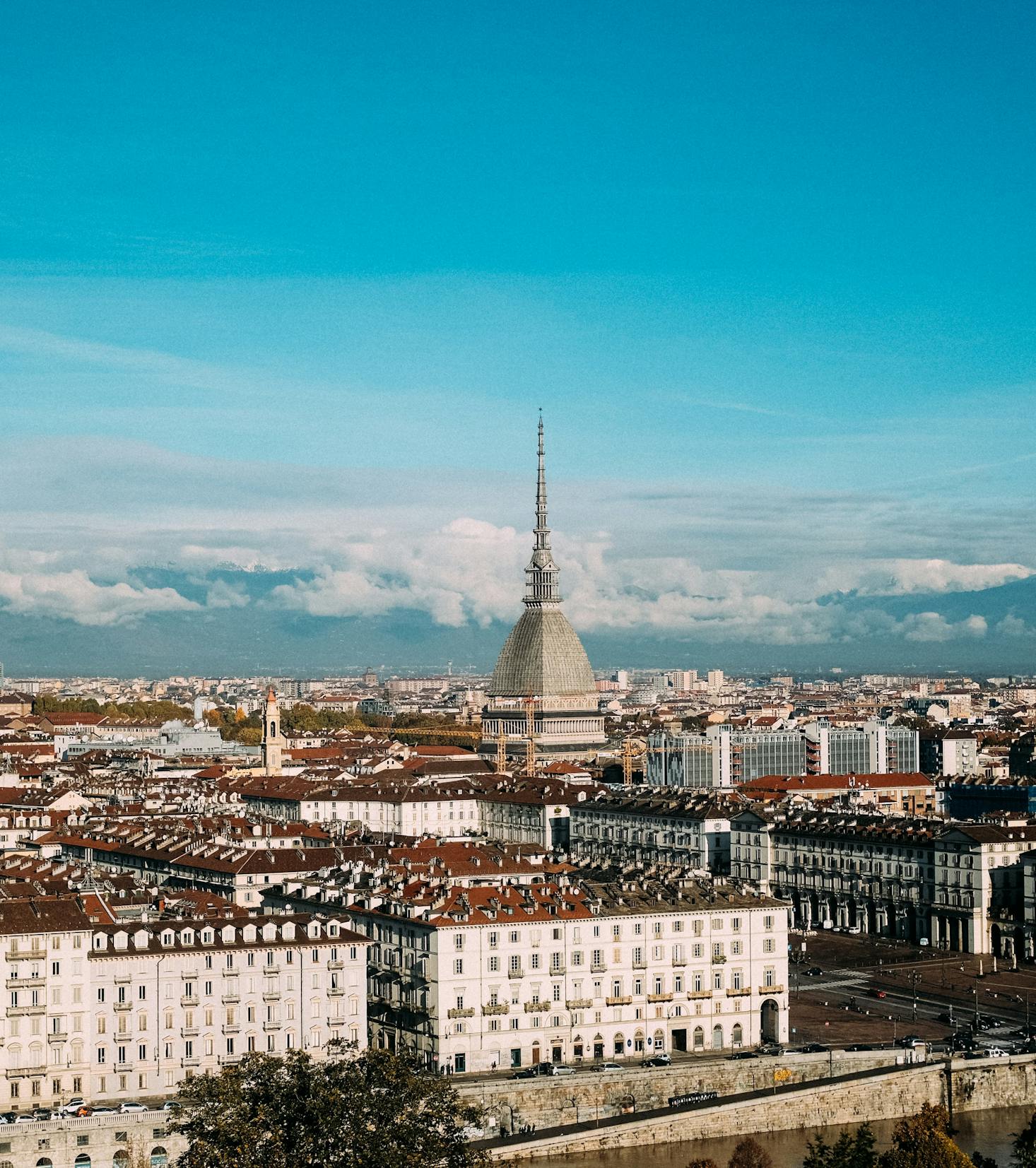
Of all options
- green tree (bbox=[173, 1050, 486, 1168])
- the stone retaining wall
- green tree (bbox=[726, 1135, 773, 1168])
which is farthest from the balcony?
green tree (bbox=[726, 1135, 773, 1168])

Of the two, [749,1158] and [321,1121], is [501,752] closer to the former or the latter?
[749,1158]

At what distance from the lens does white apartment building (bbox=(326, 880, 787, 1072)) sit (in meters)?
54.8

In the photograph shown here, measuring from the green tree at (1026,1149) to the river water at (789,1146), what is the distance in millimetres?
2343

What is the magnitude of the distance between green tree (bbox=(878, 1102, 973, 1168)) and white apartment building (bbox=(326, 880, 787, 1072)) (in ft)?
41.2

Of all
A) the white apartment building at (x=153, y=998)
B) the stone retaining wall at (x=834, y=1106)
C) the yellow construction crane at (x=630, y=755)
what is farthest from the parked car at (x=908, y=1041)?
the yellow construction crane at (x=630, y=755)

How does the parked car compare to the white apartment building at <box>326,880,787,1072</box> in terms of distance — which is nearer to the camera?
the white apartment building at <box>326,880,787,1072</box>

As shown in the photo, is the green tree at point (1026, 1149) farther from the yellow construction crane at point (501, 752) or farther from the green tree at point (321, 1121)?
the yellow construction crane at point (501, 752)

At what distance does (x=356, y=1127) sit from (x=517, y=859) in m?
30.3

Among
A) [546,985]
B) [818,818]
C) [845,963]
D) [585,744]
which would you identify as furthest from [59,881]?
[585,744]

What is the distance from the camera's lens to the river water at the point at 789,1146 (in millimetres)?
49031

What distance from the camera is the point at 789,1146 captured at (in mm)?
50906

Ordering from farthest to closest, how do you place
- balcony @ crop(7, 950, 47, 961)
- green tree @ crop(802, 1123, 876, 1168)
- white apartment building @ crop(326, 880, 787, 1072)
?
white apartment building @ crop(326, 880, 787, 1072) < balcony @ crop(7, 950, 47, 961) < green tree @ crop(802, 1123, 876, 1168)

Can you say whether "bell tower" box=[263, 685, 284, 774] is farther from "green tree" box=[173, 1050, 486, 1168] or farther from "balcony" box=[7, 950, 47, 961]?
"green tree" box=[173, 1050, 486, 1168]

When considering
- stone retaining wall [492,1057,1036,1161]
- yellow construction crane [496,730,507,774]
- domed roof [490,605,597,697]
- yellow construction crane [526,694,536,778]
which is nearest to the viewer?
stone retaining wall [492,1057,1036,1161]
